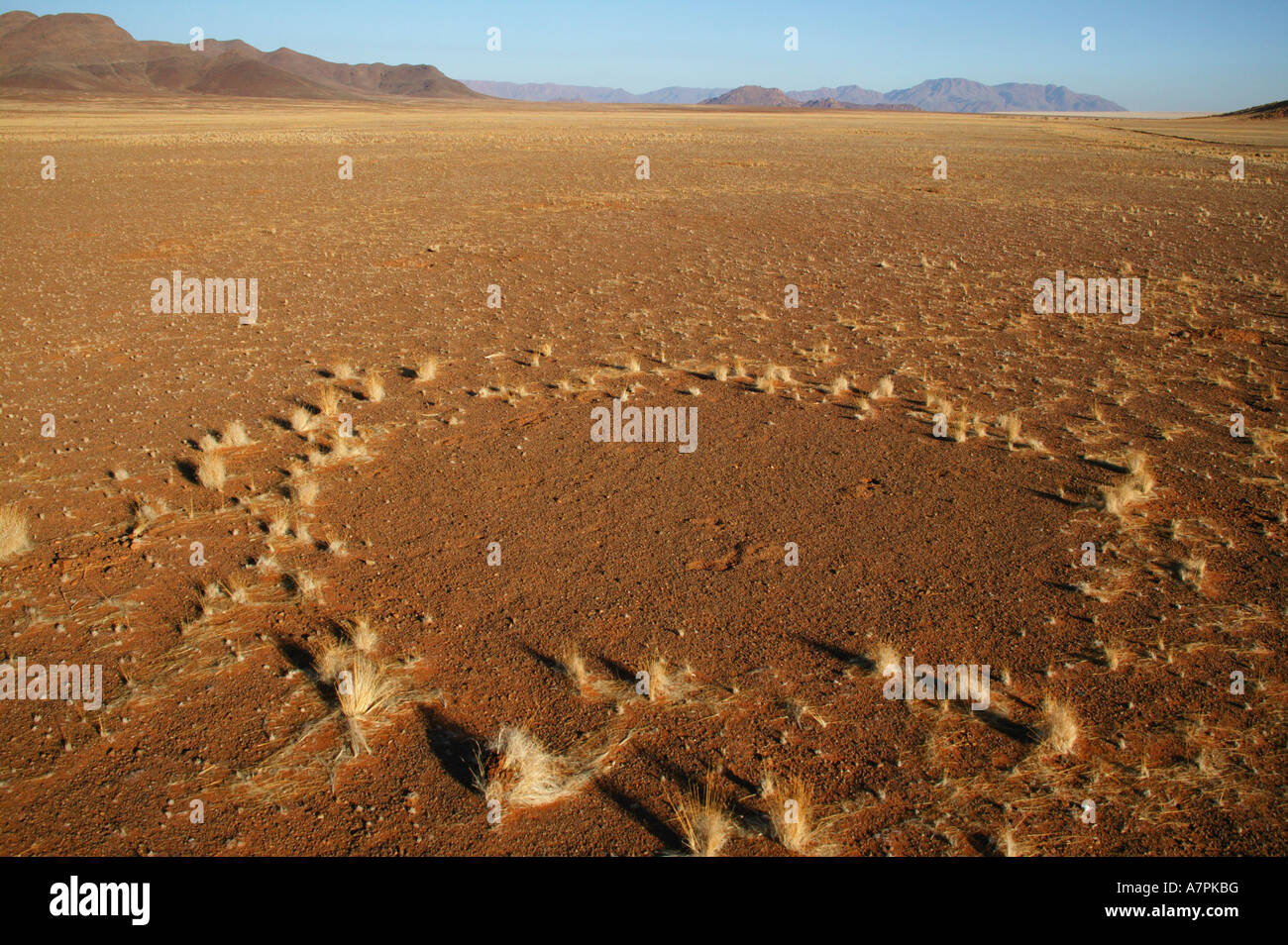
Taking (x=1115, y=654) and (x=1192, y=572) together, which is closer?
(x=1115, y=654)

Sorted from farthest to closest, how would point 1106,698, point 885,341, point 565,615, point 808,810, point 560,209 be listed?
point 560,209
point 885,341
point 565,615
point 1106,698
point 808,810

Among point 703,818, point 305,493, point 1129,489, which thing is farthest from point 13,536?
point 1129,489

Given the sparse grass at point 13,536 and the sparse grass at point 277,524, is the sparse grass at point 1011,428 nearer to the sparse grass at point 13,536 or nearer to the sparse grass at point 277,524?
the sparse grass at point 277,524

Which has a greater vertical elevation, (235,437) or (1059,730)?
(235,437)

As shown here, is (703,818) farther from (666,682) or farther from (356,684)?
(356,684)

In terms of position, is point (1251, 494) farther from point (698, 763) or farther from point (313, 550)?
point (313, 550)

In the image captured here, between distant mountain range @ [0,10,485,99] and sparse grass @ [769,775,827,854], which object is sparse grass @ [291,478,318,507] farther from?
distant mountain range @ [0,10,485,99]

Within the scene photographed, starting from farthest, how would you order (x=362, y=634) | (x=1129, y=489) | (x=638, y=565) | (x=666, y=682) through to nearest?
(x=1129, y=489)
(x=638, y=565)
(x=362, y=634)
(x=666, y=682)
